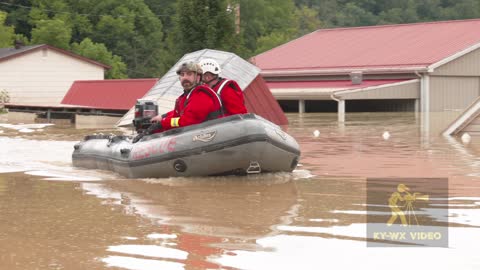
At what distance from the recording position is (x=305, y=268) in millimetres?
7316

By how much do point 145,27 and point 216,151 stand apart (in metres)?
64.4

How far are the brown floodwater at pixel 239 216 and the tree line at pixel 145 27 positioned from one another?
19.8m

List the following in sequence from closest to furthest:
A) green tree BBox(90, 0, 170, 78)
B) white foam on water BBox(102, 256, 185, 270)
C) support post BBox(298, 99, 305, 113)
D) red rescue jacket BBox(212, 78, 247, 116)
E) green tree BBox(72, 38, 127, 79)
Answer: white foam on water BBox(102, 256, 185, 270) → red rescue jacket BBox(212, 78, 247, 116) → support post BBox(298, 99, 305, 113) → green tree BBox(72, 38, 127, 79) → green tree BBox(90, 0, 170, 78)

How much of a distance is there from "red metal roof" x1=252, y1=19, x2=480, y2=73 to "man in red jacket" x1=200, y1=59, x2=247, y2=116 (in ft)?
95.9

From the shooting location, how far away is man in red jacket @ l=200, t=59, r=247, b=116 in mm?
13297

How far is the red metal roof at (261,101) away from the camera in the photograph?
29234 millimetres

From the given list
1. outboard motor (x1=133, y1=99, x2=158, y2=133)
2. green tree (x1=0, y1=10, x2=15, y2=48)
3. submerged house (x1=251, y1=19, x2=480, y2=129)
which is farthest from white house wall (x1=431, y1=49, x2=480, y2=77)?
green tree (x1=0, y1=10, x2=15, y2=48)

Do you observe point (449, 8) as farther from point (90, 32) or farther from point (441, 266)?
point (441, 266)

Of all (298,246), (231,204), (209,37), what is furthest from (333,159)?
(209,37)

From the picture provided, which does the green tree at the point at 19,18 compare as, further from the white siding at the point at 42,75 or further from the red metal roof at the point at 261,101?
the red metal roof at the point at 261,101

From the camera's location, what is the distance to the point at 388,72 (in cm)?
4331

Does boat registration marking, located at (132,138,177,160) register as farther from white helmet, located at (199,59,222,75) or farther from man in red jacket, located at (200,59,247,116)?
white helmet, located at (199,59,222,75)

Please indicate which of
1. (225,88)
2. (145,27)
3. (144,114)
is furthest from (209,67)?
(145,27)

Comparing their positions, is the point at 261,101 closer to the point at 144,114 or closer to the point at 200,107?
the point at 144,114
